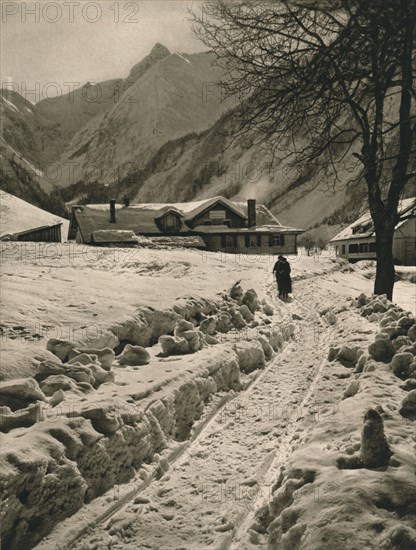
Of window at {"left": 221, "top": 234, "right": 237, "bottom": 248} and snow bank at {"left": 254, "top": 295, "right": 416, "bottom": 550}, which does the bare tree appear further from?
window at {"left": 221, "top": 234, "right": 237, "bottom": 248}

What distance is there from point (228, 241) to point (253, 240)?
99.6 inches

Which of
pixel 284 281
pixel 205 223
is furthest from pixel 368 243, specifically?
pixel 284 281

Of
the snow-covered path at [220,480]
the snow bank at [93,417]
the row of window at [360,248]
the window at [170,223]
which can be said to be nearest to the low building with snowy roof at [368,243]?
the row of window at [360,248]

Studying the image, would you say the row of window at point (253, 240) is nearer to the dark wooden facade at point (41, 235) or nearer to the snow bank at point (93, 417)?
the dark wooden facade at point (41, 235)

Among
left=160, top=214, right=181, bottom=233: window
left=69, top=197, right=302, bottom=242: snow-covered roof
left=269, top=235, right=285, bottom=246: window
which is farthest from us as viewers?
left=269, top=235, right=285, bottom=246: window

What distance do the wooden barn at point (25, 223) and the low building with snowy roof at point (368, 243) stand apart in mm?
30238

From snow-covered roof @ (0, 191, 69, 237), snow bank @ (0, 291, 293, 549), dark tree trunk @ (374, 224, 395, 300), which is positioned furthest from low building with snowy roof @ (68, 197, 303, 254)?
snow bank @ (0, 291, 293, 549)

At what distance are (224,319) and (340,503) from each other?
7.04m

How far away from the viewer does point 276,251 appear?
4941 cm

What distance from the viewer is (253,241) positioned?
161 feet

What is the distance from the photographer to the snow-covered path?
3537mm

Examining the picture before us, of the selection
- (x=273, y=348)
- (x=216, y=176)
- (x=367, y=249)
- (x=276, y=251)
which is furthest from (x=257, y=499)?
(x=216, y=176)

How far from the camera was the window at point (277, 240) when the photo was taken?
4953 cm

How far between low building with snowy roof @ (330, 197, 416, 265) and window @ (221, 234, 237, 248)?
12498mm
